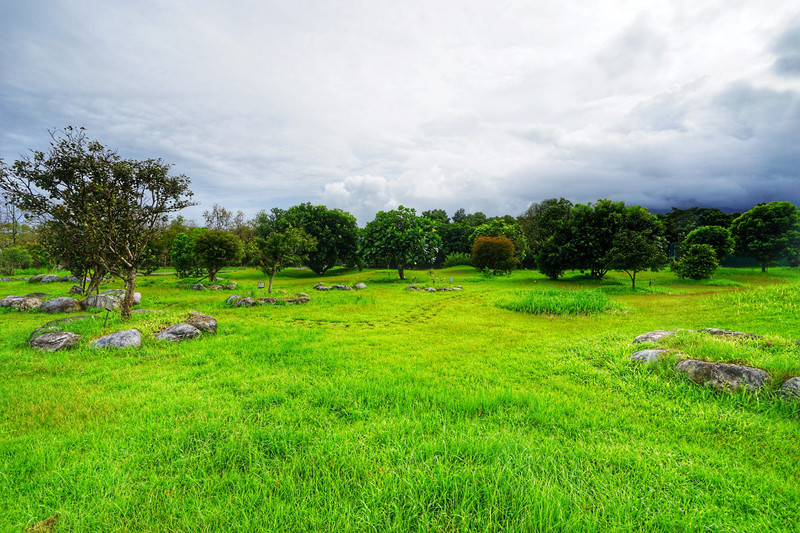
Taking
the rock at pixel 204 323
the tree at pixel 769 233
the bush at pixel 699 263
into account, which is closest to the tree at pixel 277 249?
the rock at pixel 204 323

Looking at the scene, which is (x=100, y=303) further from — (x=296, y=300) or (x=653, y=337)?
(x=653, y=337)

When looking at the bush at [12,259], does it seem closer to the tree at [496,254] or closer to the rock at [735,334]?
the tree at [496,254]

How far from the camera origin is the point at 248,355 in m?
7.60

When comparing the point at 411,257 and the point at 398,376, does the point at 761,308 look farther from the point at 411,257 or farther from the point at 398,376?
the point at 411,257

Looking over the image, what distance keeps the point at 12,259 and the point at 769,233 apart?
7846 cm

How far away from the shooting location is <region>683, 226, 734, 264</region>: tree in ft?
101

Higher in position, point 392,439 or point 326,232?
point 326,232

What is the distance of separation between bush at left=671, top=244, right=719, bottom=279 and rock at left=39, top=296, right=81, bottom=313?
42.7m

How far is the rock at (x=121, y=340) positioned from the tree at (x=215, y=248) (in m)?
19.0

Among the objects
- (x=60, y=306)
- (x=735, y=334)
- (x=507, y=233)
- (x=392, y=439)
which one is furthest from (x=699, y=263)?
(x=60, y=306)

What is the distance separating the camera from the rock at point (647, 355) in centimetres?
643

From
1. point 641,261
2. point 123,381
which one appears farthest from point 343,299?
point 641,261

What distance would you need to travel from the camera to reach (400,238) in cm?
3075

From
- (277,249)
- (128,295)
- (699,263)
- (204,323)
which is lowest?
(204,323)
